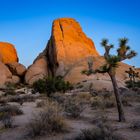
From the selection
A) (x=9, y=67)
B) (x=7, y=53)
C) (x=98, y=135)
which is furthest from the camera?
(x=7, y=53)

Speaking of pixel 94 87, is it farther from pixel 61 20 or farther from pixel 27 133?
pixel 61 20

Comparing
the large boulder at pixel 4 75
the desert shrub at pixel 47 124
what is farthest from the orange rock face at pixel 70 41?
the desert shrub at pixel 47 124

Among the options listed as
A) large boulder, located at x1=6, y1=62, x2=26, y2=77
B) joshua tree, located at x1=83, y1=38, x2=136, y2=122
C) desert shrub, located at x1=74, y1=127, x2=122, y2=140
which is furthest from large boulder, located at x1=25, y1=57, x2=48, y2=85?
desert shrub, located at x1=74, y1=127, x2=122, y2=140

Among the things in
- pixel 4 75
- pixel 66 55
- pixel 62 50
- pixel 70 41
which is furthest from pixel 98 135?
pixel 70 41

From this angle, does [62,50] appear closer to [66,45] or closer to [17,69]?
[66,45]

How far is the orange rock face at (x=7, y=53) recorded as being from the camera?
70225 millimetres

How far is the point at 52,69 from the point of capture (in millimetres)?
62188

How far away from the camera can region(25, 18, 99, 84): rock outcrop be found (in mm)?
59031

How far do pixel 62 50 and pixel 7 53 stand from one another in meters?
19.9

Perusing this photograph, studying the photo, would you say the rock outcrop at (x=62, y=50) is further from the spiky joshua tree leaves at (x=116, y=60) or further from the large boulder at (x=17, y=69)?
the spiky joshua tree leaves at (x=116, y=60)

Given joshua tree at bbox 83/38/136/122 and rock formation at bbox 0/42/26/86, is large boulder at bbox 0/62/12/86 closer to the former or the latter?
rock formation at bbox 0/42/26/86

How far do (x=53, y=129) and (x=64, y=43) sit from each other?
2251 inches

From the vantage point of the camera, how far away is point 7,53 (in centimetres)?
7238

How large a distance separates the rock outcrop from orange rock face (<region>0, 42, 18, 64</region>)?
10123 mm
